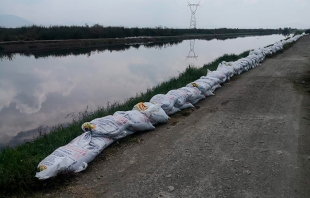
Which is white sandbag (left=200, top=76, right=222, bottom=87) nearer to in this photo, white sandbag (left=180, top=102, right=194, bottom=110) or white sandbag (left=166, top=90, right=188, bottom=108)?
white sandbag (left=180, top=102, right=194, bottom=110)

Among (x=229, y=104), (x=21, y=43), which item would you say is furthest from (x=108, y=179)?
(x=21, y=43)

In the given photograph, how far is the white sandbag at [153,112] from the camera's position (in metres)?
3.95

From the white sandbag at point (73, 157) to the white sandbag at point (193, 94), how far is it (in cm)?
221

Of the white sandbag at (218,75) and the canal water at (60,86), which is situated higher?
the white sandbag at (218,75)

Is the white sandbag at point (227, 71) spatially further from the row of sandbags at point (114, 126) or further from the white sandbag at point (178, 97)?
the white sandbag at point (178, 97)

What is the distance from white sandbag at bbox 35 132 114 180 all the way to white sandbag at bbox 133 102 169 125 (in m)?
0.86

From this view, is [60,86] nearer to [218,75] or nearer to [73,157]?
[218,75]

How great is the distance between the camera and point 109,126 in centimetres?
337

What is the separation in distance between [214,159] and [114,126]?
4.00 ft

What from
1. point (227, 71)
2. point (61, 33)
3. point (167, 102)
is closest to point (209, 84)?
point (227, 71)

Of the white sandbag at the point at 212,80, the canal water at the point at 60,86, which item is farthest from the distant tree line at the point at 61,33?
the white sandbag at the point at 212,80

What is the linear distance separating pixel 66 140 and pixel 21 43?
16.5 metres

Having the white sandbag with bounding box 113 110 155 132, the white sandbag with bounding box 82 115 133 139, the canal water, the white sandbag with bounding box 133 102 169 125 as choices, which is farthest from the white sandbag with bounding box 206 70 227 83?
the white sandbag with bounding box 82 115 133 139

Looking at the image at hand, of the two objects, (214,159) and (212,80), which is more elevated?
(212,80)
